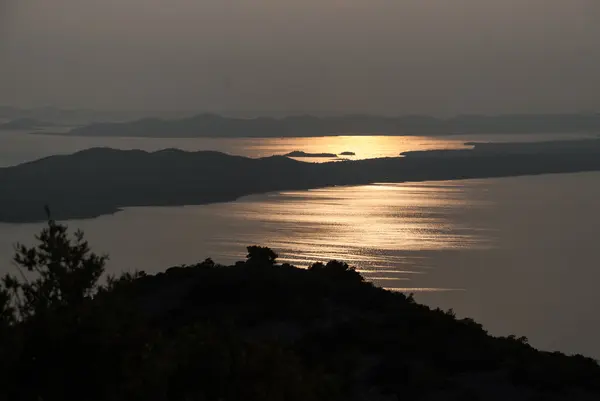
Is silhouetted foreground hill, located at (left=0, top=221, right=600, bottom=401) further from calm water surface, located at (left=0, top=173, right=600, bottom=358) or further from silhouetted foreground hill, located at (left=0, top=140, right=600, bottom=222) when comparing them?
silhouetted foreground hill, located at (left=0, top=140, right=600, bottom=222)

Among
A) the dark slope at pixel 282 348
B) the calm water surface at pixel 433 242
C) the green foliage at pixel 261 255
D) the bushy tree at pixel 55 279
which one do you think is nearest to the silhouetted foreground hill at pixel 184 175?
the calm water surface at pixel 433 242

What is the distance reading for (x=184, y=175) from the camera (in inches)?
3189

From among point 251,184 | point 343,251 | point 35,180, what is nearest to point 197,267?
point 343,251

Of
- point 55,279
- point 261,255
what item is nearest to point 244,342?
point 55,279

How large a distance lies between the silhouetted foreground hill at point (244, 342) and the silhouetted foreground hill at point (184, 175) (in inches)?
1784

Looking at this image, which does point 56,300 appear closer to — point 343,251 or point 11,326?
point 11,326

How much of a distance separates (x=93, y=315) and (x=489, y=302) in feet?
95.4

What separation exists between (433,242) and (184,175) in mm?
35231

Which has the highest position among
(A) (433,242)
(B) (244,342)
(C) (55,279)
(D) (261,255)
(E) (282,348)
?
(C) (55,279)

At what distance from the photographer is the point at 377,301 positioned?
703 inches

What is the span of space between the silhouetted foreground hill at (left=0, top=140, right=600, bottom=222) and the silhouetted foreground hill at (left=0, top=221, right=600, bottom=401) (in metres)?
45.3

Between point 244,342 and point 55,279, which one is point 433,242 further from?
point 55,279

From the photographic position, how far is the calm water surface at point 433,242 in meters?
33.8

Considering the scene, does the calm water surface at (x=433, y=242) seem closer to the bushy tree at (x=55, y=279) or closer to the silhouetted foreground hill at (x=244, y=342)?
the silhouetted foreground hill at (x=244, y=342)
